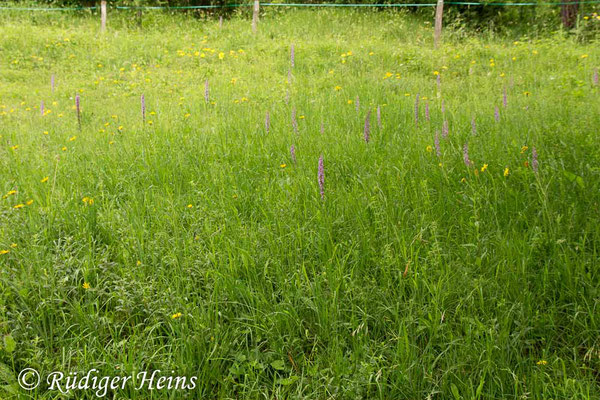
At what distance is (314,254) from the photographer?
2676 millimetres

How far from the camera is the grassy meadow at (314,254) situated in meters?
2.02

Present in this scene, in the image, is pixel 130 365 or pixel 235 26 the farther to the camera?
pixel 235 26

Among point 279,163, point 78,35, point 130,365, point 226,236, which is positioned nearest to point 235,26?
point 78,35

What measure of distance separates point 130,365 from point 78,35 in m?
12.0

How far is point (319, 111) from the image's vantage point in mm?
5328

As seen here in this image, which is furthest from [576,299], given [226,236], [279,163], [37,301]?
[37,301]

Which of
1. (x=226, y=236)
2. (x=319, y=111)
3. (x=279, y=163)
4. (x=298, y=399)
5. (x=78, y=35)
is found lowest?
(x=298, y=399)

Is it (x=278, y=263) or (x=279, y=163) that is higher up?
(x=279, y=163)

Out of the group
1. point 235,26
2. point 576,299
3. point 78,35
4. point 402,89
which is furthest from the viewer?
point 235,26

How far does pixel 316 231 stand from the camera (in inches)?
111

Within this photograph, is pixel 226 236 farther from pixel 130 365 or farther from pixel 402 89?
pixel 402 89

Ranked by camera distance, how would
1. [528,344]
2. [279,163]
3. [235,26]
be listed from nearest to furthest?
[528,344] → [279,163] → [235,26]

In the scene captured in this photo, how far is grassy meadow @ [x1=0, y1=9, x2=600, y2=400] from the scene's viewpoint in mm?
2023

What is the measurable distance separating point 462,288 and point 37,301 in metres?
2.12
